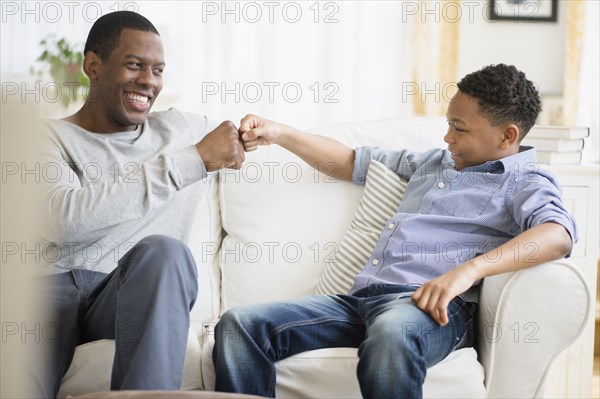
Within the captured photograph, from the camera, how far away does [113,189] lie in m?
1.91

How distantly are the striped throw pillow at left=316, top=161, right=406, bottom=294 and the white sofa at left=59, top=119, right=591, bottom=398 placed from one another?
2.5 inches

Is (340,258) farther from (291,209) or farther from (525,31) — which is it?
(525,31)

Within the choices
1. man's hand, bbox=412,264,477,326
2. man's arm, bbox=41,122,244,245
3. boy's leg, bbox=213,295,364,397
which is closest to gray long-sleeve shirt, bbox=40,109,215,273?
man's arm, bbox=41,122,244,245

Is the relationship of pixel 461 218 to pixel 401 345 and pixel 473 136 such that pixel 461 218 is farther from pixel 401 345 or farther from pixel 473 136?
pixel 401 345

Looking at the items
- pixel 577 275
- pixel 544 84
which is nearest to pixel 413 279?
pixel 577 275

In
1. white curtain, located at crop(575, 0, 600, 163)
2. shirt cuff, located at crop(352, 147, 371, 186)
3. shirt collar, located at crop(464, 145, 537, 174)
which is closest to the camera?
shirt collar, located at crop(464, 145, 537, 174)

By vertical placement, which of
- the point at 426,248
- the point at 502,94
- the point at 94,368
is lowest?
the point at 94,368

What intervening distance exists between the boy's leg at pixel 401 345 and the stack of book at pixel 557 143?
876mm

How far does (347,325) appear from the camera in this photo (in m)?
1.86

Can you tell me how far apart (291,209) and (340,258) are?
214 mm

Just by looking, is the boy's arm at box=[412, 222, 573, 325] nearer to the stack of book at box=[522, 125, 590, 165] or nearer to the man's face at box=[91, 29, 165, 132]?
the stack of book at box=[522, 125, 590, 165]

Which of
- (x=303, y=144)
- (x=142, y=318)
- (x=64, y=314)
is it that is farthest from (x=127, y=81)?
(x=142, y=318)

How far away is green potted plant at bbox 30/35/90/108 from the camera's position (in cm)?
328

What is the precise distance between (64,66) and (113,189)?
1.59 m
